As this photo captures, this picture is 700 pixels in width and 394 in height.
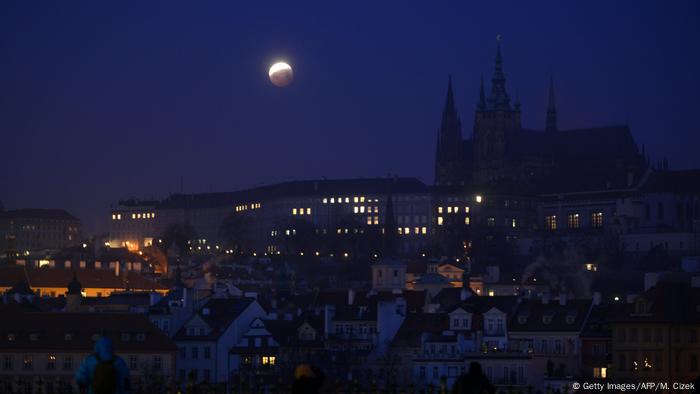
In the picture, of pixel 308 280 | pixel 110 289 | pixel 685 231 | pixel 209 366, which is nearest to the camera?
pixel 209 366

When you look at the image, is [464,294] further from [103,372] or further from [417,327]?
[103,372]

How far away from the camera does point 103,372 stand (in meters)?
19.5

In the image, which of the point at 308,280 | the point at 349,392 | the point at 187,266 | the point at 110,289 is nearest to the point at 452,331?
the point at 349,392

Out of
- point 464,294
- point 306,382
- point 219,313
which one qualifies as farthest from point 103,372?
point 464,294

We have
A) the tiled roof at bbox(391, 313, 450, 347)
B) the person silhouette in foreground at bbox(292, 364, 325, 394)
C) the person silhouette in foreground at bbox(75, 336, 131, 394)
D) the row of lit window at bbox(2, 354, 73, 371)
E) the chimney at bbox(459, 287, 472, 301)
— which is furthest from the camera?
the chimney at bbox(459, 287, 472, 301)

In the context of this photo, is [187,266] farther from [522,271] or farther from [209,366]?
[209,366]

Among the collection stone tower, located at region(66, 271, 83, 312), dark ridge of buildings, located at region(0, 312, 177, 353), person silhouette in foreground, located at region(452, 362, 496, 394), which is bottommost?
person silhouette in foreground, located at region(452, 362, 496, 394)

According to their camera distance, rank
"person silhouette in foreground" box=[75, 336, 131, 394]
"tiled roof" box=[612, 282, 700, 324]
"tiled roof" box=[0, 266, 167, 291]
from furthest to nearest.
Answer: "tiled roof" box=[0, 266, 167, 291]
"tiled roof" box=[612, 282, 700, 324]
"person silhouette in foreground" box=[75, 336, 131, 394]

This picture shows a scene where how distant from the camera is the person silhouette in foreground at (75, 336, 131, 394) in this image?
1942 centimetres

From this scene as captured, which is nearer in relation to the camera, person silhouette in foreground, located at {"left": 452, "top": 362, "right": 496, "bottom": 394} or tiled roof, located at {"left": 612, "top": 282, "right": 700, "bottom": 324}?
person silhouette in foreground, located at {"left": 452, "top": 362, "right": 496, "bottom": 394}

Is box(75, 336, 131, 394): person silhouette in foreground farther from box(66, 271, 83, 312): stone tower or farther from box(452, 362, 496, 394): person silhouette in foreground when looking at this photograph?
box(66, 271, 83, 312): stone tower

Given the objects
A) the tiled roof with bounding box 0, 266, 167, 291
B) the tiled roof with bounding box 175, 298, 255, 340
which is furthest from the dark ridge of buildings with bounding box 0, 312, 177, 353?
the tiled roof with bounding box 0, 266, 167, 291

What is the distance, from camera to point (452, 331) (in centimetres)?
7150

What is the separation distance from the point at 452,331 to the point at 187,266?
12782cm
